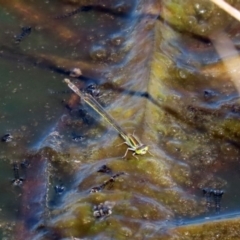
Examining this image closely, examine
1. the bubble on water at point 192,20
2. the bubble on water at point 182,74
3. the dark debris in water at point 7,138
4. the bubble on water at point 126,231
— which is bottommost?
the dark debris in water at point 7,138

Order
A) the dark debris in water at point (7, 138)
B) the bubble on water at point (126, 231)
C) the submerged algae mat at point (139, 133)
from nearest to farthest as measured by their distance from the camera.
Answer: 1. the bubble on water at point (126, 231)
2. the submerged algae mat at point (139, 133)
3. the dark debris in water at point (7, 138)

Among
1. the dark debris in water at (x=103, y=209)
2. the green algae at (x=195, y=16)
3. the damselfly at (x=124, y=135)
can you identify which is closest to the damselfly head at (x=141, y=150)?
the damselfly at (x=124, y=135)

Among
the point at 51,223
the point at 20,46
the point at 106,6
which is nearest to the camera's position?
the point at 51,223

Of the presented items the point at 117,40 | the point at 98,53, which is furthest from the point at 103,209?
the point at 117,40

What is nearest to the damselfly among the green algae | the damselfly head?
the damselfly head

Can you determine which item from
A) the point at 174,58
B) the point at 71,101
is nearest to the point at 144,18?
the point at 174,58

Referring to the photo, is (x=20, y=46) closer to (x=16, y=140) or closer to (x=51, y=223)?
(x=16, y=140)

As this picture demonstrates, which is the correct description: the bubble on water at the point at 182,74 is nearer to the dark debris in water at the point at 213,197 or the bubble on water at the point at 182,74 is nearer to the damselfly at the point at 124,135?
the damselfly at the point at 124,135

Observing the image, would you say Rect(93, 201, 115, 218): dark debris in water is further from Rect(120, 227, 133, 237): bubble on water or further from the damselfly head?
the damselfly head

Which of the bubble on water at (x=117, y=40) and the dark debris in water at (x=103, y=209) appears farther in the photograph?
the bubble on water at (x=117, y=40)
